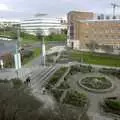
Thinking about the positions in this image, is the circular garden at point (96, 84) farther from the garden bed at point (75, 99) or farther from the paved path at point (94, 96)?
the garden bed at point (75, 99)

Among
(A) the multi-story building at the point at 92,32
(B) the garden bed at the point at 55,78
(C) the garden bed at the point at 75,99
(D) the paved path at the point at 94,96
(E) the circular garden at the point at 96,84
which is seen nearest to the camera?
(D) the paved path at the point at 94,96

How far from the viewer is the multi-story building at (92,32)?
43.4 metres

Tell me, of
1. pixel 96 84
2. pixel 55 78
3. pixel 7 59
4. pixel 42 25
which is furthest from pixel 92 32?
pixel 42 25

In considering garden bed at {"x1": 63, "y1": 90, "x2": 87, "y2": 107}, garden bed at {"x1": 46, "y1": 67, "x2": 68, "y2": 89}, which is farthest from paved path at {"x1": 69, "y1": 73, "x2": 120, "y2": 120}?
garden bed at {"x1": 46, "y1": 67, "x2": 68, "y2": 89}

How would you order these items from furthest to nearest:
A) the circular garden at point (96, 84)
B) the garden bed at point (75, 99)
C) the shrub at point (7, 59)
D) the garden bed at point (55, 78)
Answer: the shrub at point (7, 59) → the garden bed at point (55, 78) → the circular garden at point (96, 84) → the garden bed at point (75, 99)

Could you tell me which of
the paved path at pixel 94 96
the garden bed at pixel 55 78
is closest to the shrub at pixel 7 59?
the garden bed at pixel 55 78

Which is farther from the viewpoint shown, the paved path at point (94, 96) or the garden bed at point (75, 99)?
the garden bed at point (75, 99)

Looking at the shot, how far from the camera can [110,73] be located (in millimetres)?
27469

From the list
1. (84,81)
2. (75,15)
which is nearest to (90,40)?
(75,15)

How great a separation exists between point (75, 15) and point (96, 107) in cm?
3498

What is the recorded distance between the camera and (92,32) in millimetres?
46188

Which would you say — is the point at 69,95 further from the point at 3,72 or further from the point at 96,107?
the point at 3,72

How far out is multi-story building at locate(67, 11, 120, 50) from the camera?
1709 inches

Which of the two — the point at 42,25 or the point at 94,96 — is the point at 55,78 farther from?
the point at 42,25
